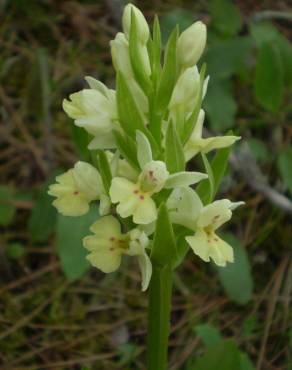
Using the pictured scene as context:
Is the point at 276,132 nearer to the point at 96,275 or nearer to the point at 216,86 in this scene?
the point at 216,86

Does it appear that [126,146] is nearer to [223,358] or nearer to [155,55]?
[155,55]

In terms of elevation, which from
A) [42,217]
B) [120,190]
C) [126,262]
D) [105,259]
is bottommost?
[126,262]

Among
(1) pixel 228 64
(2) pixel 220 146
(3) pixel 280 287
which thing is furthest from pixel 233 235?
(2) pixel 220 146

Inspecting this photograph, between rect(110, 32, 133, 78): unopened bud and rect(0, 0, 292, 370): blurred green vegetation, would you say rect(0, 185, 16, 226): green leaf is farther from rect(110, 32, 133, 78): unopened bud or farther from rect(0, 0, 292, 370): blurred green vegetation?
rect(110, 32, 133, 78): unopened bud

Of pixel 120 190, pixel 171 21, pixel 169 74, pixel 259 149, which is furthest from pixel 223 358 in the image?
pixel 171 21

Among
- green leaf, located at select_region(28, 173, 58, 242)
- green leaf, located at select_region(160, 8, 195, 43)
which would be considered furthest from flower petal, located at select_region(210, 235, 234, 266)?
green leaf, located at select_region(160, 8, 195, 43)
